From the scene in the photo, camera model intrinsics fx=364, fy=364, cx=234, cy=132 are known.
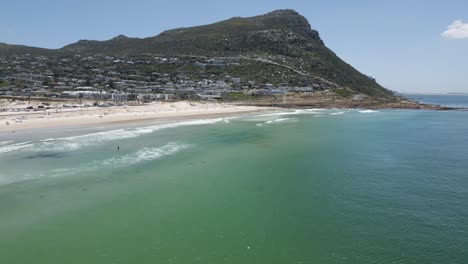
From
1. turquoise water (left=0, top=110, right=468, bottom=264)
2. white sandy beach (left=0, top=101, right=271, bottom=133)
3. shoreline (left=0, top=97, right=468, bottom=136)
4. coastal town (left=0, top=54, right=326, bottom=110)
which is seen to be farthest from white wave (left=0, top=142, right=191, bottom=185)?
coastal town (left=0, top=54, right=326, bottom=110)

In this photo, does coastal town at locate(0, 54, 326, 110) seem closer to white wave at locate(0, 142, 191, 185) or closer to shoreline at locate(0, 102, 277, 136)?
shoreline at locate(0, 102, 277, 136)

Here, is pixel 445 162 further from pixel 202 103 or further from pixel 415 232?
pixel 202 103

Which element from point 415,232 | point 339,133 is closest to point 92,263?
point 415,232

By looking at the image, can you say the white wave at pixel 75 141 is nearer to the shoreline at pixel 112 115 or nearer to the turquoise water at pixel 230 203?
the turquoise water at pixel 230 203

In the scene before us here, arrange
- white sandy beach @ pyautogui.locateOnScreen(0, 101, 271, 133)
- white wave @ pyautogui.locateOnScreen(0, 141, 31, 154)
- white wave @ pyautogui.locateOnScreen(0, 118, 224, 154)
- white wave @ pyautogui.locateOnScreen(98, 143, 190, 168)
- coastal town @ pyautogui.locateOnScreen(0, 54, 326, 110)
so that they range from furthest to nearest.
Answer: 1. coastal town @ pyautogui.locateOnScreen(0, 54, 326, 110)
2. white sandy beach @ pyautogui.locateOnScreen(0, 101, 271, 133)
3. white wave @ pyautogui.locateOnScreen(0, 118, 224, 154)
4. white wave @ pyautogui.locateOnScreen(0, 141, 31, 154)
5. white wave @ pyautogui.locateOnScreen(98, 143, 190, 168)

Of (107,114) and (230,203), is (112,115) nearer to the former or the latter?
(107,114)

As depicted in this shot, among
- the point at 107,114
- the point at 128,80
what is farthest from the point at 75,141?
the point at 128,80
